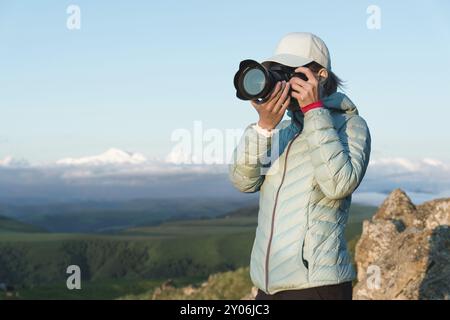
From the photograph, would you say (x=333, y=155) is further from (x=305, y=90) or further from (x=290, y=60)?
(x=290, y=60)

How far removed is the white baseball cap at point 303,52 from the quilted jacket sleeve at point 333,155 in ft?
1.36

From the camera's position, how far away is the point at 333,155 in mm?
4781

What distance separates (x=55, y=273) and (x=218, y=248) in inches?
524

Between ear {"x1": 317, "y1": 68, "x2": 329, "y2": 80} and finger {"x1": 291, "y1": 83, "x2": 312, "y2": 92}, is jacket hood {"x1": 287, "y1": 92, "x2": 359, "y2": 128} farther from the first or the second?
finger {"x1": 291, "y1": 83, "x2": 312, "y2": 92}

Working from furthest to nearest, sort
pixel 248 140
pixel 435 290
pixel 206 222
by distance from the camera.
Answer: pixel 206 222
pixel 435 290
pixel 248 140

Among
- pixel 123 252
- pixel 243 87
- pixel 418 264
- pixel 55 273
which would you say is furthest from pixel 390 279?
pixel 123 252

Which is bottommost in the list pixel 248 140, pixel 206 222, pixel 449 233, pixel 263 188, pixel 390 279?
pixel 206 222

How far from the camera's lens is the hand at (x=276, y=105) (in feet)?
15.9

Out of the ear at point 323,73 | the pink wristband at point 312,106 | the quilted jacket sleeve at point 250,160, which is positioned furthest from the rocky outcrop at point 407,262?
the pink wristband at point 312,106

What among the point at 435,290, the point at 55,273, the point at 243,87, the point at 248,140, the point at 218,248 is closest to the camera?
the point at 243,87

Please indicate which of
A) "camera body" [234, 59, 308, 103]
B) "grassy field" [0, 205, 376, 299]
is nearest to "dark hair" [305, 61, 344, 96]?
"camera body" [234, 59, 308, 103]

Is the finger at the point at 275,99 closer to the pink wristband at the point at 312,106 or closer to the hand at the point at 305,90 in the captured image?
the hand at the point at 305,90
